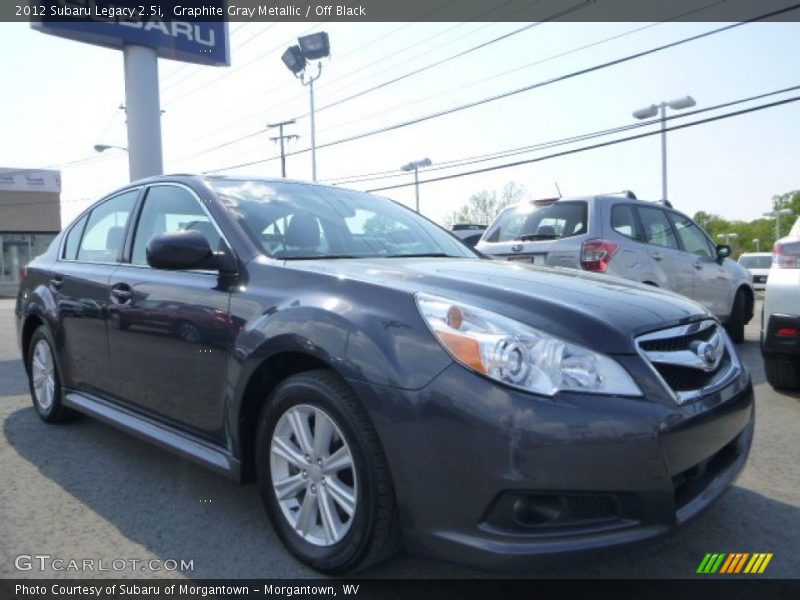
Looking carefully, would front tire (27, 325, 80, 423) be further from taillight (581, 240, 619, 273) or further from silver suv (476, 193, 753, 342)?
taillight (581, 240, 619, 273)

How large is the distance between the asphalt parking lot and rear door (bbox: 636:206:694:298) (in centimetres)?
296

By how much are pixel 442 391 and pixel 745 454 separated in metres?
1.40

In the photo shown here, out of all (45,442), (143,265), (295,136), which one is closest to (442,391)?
(143,265)

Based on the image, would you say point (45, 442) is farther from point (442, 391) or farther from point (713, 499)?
point (713, 499)

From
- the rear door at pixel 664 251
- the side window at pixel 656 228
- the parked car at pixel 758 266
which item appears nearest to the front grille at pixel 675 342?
the rear door at pixel 664 251

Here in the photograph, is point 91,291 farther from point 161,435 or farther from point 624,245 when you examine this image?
point 624,245

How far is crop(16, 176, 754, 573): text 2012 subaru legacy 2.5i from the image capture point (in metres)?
2.00

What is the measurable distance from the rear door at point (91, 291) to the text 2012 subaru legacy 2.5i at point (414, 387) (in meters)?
0.32

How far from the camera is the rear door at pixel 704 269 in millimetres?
7660

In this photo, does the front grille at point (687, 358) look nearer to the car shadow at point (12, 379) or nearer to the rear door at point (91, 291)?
the rear door at point (91, 291)

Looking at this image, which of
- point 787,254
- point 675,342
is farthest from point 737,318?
point 675,342

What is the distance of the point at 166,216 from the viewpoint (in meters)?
3.58

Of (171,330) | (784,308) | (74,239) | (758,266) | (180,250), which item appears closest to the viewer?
(180,250)

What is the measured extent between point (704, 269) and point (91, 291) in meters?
6.68
